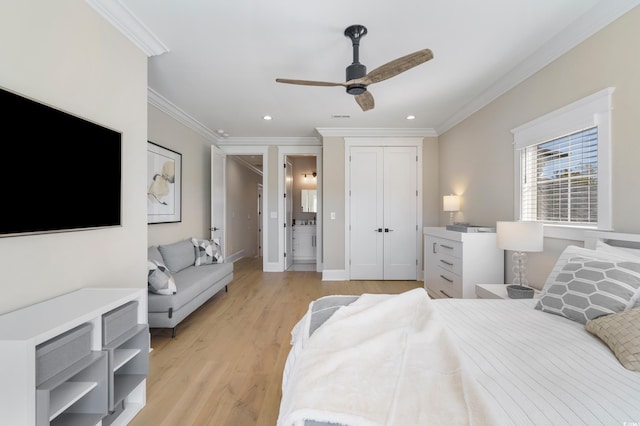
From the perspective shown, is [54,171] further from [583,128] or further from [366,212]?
[366,212]

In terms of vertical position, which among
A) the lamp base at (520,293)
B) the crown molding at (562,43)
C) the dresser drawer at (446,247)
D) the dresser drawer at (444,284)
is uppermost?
the crown molding at (562,43)

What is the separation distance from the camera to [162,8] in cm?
196

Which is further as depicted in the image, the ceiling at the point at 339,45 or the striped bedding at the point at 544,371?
the ceiling at the point at 339,45

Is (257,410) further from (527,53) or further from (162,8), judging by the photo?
(527,53)

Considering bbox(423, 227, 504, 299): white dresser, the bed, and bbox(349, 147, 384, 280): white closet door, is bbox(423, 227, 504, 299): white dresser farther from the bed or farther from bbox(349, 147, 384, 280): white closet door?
bbox(349, 147, 384, 280): white closet door

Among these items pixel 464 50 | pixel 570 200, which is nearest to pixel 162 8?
pixel 464 50

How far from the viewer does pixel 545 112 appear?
2.50 metres

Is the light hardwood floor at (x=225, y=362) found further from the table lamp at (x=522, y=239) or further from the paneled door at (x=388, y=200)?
the table lamp at (x=522, y=239)

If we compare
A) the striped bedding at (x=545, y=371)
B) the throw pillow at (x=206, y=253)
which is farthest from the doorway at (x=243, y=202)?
the striped bedding at (x=545, y=371)

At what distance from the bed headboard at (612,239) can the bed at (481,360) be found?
9 cm

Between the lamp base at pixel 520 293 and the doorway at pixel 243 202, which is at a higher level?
the doorway at pixel 243 202

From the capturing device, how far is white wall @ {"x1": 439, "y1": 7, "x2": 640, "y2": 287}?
1799 mm

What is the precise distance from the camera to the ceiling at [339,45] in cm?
196

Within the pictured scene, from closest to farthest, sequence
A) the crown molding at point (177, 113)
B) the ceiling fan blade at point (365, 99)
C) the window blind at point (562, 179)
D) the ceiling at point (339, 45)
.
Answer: the ceiling at point (339, 45) < the window blind at point (562, 179) < the ceiling fan blade at point (365, 99) < the crown molding at point (177, 113)
